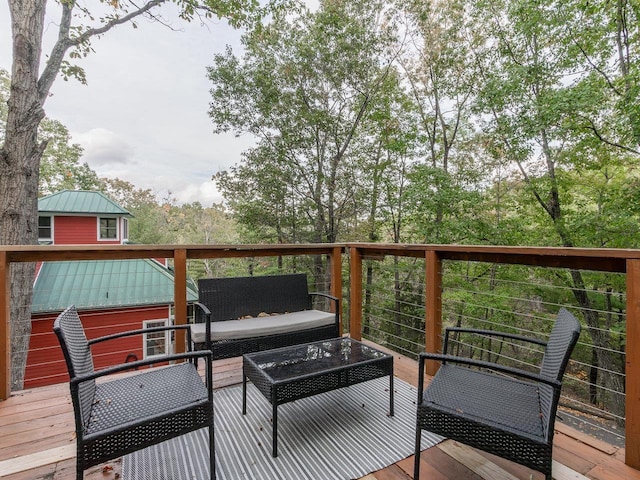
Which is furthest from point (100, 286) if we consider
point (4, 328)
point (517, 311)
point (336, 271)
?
point (517, 311)

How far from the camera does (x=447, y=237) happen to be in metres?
7.84

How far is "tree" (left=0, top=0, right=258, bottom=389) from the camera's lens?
4.71 meters

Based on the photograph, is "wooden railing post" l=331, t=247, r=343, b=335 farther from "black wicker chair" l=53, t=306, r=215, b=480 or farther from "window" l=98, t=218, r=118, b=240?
"window" l=98, t=218, r=118, b=240

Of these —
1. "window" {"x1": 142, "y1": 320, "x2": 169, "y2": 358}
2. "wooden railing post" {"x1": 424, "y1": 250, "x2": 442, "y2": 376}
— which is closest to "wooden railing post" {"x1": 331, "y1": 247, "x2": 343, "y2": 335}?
"wooden railing post" {"x1": 424, "y1": 250, "x2": 442, "y2": 376}

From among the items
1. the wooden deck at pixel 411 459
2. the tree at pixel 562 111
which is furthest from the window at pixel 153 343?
the tree at pixel 562 111

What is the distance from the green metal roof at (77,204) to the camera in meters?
9.28

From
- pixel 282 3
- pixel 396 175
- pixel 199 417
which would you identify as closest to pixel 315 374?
pixel 199 417

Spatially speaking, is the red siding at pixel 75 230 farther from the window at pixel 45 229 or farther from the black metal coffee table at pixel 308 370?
the black metal coffee table at pixel 308 370

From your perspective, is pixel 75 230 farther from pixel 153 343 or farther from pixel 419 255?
pixel 419 255

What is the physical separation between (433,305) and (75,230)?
11076mm

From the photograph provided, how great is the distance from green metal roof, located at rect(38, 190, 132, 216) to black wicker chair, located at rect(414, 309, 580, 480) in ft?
36.2

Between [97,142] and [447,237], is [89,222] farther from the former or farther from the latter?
[447,237]

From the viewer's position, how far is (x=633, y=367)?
1.61 metres

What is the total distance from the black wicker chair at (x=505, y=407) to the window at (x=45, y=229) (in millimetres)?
11599
